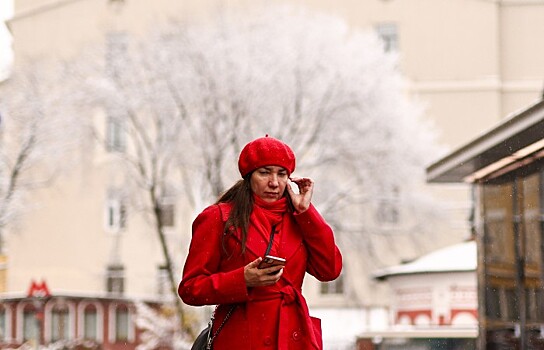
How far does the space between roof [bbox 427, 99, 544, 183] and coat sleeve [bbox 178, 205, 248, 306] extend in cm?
677

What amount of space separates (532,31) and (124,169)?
19769mm

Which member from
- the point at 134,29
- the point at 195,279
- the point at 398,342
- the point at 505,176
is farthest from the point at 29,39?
the point at 195,279

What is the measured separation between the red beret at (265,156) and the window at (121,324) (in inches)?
2003

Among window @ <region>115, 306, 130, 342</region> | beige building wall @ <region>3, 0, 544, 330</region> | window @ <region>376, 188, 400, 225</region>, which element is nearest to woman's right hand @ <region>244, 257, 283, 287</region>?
window @ <region>376, 188, 400, 225</region>

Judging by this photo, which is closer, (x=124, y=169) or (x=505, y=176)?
(x=505, y=176)

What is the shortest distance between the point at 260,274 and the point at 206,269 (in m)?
0.28

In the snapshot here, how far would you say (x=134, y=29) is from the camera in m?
57.6

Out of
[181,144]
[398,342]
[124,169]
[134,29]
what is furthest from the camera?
[134,29]

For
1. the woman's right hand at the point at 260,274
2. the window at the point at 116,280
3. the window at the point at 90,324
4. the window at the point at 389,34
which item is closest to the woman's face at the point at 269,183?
the woman's right hand at the point at 260,274

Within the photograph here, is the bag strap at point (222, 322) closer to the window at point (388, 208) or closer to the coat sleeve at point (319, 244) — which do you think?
the coat sleeve at point (319, 244)

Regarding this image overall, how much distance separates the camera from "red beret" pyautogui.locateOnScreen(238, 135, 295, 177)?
6031mm

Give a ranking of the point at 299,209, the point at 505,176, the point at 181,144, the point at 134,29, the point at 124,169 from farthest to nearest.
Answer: the point at 134,29, the point at 124,169, the point at 181,144, the point at 505,176, the point at 299,209

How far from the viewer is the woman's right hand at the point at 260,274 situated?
577 cm

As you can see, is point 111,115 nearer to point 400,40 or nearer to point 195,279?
point 400,40
